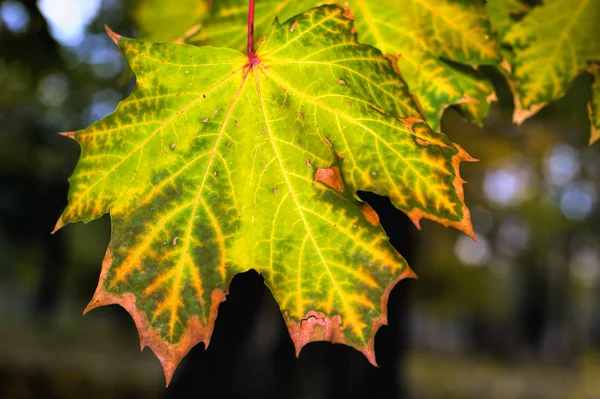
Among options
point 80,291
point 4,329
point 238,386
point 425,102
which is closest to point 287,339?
point 238,386

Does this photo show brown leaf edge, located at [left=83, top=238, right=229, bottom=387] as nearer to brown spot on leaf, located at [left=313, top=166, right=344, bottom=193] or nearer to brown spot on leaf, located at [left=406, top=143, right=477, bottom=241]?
brown spot on leaf, located at [left=313, top=166, right=344, bottom=193]

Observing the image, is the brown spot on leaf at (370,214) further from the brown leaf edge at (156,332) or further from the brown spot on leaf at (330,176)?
the brown leaf edge at (156,332)

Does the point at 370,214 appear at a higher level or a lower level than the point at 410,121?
lower

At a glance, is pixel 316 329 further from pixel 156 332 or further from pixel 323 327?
pixel 156 332

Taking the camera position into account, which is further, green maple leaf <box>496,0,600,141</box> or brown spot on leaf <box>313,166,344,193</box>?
green maple leaf <box>496,0,600,141</box>

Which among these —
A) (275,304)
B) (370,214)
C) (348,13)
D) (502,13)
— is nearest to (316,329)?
(370,214)

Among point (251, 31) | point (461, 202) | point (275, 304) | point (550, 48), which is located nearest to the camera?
point (461, 202)

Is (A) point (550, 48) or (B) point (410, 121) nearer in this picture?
(B) point (410, 121)

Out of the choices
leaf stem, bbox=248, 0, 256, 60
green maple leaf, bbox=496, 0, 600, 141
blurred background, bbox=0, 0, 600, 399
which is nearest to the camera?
leaf stem, bbox=248, 0, 256, 60

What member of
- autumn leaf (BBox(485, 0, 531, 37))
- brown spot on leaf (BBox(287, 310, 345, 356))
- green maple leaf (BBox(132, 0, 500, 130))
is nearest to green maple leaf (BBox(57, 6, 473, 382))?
brown spot on leaf (BBox(287, 310, 345, 356))
